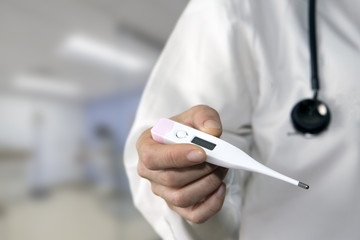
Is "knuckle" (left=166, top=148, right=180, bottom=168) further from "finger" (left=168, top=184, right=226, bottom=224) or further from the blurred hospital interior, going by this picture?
the blurred hospital interior

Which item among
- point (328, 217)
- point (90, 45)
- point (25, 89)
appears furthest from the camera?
point (90, 45)

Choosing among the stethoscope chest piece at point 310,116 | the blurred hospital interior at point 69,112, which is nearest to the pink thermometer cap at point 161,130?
the stethoscope chest piece at point 310,116

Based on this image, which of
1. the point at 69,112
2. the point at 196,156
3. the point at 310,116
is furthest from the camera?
the point at 69,112

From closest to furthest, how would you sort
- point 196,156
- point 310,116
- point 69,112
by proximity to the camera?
point 196,156
point 310,116
point 69,112

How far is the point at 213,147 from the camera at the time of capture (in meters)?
0.24

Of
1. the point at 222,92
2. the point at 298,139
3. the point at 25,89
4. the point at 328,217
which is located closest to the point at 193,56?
the point at 222,92

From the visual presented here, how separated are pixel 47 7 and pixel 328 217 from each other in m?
0.84

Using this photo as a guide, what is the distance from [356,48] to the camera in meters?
0.38

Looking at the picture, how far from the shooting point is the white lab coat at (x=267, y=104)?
1.16 ft

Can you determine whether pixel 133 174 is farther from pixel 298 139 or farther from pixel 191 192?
pixel 298 139

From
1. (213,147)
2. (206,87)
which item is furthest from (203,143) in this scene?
(206,87)

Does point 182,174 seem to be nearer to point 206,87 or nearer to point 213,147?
point 213,147

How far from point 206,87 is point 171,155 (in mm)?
186

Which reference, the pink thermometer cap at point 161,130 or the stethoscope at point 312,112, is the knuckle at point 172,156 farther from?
the stethoscope at point 312,112
